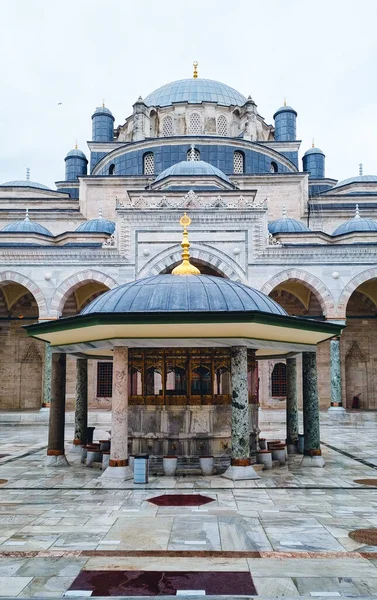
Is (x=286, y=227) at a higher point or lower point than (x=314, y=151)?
lower

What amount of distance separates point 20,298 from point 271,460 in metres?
19.2

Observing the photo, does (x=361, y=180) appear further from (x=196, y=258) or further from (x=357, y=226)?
(x=196, y=258)

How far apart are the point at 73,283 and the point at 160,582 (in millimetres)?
18643

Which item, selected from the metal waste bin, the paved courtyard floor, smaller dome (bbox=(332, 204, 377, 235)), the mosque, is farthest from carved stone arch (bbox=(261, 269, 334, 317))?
the metal waste bin

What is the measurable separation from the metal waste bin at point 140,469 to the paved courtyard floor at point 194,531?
7.4 inches

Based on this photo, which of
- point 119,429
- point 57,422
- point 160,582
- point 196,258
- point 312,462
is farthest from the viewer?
point 196,258

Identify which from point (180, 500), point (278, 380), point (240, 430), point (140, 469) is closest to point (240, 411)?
point (240, 430)

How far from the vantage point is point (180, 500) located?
7.88 metres

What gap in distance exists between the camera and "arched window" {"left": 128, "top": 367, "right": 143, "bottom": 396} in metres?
10.6

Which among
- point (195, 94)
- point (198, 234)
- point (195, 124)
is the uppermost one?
point (195, 94)

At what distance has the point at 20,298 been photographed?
89.1ft

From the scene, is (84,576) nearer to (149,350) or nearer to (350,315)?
(149,350)

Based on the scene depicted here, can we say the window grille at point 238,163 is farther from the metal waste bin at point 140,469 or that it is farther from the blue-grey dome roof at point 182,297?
the metal waste bin at point 140,469

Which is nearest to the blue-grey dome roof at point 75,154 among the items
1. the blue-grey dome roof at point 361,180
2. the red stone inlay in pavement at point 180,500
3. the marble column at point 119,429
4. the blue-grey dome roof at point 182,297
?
the blue-grey dome roof at point 361,180
